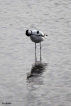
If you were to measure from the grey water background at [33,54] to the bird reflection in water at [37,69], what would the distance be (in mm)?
214

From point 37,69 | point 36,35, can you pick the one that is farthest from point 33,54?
point 37,69

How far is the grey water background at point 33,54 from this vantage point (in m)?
19.8

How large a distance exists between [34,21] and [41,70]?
10065 millimetres

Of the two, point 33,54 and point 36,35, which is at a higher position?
point 36,35

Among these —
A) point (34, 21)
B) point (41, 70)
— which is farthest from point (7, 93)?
point (34, 21)

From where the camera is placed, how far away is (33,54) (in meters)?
25.4

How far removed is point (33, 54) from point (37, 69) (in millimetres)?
2177

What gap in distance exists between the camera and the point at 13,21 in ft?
108

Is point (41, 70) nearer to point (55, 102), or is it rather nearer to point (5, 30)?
point (55, 102)

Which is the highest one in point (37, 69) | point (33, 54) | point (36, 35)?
point (36, 35)

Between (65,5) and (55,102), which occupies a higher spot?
(65,5)

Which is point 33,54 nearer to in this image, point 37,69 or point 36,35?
point 36,35

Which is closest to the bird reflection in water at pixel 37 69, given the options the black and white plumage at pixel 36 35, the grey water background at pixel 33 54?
the grey water background at pixel 33 54

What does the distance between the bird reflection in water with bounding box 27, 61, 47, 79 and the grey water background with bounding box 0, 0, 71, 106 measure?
0.70ft
